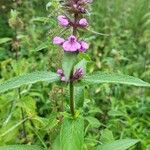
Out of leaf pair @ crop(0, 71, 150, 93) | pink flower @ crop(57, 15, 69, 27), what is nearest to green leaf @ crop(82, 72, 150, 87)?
leaf pair @ crop(0, 71, 150, 93)

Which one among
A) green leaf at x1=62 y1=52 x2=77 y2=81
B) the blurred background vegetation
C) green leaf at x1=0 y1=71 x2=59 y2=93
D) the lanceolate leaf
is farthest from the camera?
the blurred background vegetation

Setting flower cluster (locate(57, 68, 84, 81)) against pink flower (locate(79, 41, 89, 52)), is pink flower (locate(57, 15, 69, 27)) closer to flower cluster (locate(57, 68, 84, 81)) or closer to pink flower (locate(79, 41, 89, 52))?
pink flower (locate(79, 41, 89, 52))

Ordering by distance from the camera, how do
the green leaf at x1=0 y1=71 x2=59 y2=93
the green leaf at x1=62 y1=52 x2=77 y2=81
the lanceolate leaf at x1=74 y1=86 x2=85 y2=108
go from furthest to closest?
1. the lanceolate leaf at x1=74 y1=86 x2=85 y2=108
2. the green leaf at x1=0 y1=71 x2=59 y2=93
3. the green leaf at x1=62 y1=52 x2=77 y2=81

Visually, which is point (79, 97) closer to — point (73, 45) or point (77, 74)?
point (77, 74)

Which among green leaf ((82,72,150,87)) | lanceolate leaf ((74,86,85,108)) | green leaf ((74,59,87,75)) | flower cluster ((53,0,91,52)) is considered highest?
flower cluster ((53,0,91,52))

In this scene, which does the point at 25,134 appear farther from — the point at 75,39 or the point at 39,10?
the point at 39,10

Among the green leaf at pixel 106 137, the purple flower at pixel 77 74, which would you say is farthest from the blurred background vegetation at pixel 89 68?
the purple flower at pixel 77 74

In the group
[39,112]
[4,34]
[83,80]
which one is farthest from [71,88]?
[4,34]
